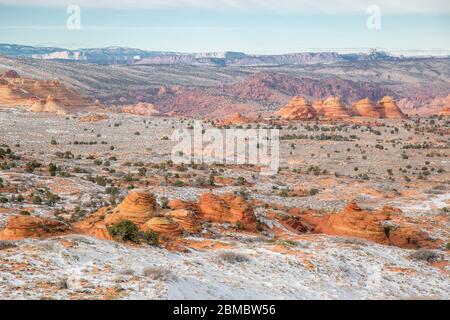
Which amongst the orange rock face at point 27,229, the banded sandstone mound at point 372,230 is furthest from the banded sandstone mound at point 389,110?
the orange rock face at point 27,229

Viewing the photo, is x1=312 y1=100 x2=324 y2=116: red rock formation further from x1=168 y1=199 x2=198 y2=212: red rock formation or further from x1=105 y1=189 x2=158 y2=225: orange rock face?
x1=105 y1=189 x2=158 y2=225: orange rock face

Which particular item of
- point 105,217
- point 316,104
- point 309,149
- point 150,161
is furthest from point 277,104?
point 105,217

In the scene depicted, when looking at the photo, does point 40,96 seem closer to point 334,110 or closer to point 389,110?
point 334,110

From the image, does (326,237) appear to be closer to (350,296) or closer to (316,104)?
(350,296)

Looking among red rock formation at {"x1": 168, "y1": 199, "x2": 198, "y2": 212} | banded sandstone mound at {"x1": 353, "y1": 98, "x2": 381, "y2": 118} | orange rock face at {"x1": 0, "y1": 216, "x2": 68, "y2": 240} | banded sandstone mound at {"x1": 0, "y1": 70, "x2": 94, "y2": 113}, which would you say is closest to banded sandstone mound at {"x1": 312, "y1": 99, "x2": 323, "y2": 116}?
banded sandstone mound at {"x1": 353, "y1": 98, "x2": 381, "y2": 118}

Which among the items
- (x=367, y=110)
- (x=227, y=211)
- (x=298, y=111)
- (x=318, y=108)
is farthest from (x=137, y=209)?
(x=318, y=108)
